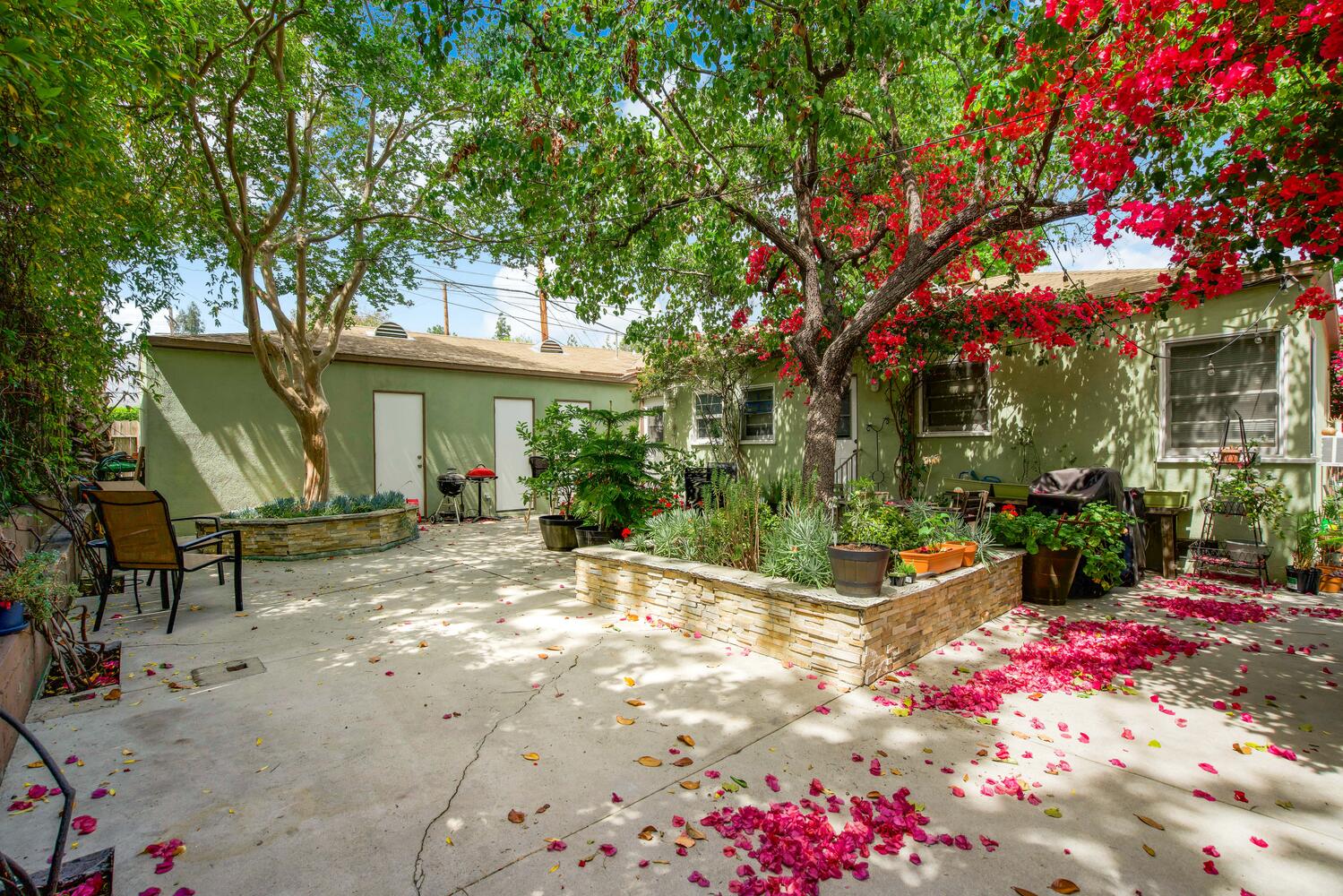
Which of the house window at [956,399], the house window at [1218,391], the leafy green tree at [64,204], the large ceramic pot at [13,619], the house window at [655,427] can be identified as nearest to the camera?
the leafy green tree at [64,204]

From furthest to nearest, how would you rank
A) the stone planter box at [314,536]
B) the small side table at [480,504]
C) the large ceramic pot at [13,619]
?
the small side table at [480,504]
the stone planter box at [314,536]
the large ceramic pot at [13,619]

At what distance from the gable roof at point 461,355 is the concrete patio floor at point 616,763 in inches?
248

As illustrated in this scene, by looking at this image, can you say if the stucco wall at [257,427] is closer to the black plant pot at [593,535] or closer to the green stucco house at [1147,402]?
the black plant pot at [593,535]

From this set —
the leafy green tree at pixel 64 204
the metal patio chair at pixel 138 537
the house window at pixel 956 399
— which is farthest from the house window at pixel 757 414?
the leafy green tree at pixel 64 204

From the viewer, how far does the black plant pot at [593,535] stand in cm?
722

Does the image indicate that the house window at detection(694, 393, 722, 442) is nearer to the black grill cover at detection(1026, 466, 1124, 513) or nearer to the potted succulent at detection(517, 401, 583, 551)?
the potted succulent at detection(517, 401, 583, 551)

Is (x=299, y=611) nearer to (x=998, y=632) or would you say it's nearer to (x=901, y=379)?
(x=998, y=632)

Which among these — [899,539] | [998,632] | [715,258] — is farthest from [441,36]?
[998,632]

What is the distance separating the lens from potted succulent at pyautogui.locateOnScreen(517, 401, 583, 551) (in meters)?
7.19

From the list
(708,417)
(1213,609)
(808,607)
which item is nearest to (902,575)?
(808,607)

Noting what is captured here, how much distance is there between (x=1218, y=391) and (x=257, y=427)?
41.1 feet

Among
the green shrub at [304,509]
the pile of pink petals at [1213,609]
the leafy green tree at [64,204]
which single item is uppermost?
the leafy green tree at [64,204]

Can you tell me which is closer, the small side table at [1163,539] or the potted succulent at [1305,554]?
the potted succulent at [1305,554]

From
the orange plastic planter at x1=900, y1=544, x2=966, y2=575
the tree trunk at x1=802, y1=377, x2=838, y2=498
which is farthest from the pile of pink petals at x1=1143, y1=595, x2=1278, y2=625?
the tree trunk at x1=802, y1=377, x2=838, y2=498
